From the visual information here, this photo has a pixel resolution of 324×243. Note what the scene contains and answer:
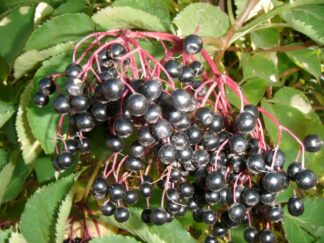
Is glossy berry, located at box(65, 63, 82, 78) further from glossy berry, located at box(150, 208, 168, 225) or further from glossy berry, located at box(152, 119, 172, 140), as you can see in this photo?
glossy berry, located at box(150, 208, 168, 225)

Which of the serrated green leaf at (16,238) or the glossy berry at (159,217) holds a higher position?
the glossy berry at (159,217)

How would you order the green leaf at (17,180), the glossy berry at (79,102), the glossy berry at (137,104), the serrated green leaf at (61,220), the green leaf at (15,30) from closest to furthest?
the glossy berry at (137,104)
the glossy berry at (79,102)
the serrated green leaf at (61,220)
the green leaf at (15,30)
the green leaf at (17,180)

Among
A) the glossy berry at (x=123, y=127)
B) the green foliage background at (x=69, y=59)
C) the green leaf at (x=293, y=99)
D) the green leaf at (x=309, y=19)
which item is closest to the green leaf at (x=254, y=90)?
the green foliage background at (x=69, y=59)

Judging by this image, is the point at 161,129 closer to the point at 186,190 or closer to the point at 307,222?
the point at 186,190

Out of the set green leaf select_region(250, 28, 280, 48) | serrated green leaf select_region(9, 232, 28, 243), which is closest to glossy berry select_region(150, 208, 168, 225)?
serrated green leaf select_region(9, 232, 28, 243)

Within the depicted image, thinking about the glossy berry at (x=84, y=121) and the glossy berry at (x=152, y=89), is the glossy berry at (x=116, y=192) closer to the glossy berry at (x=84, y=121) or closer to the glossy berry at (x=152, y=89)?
the glossy berry at (x=84, y=121)

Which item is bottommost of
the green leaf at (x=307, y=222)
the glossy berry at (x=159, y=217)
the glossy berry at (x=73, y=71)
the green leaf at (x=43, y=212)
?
the green leaf at (x=307, y=222)

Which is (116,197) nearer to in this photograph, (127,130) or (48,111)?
(127,130)
